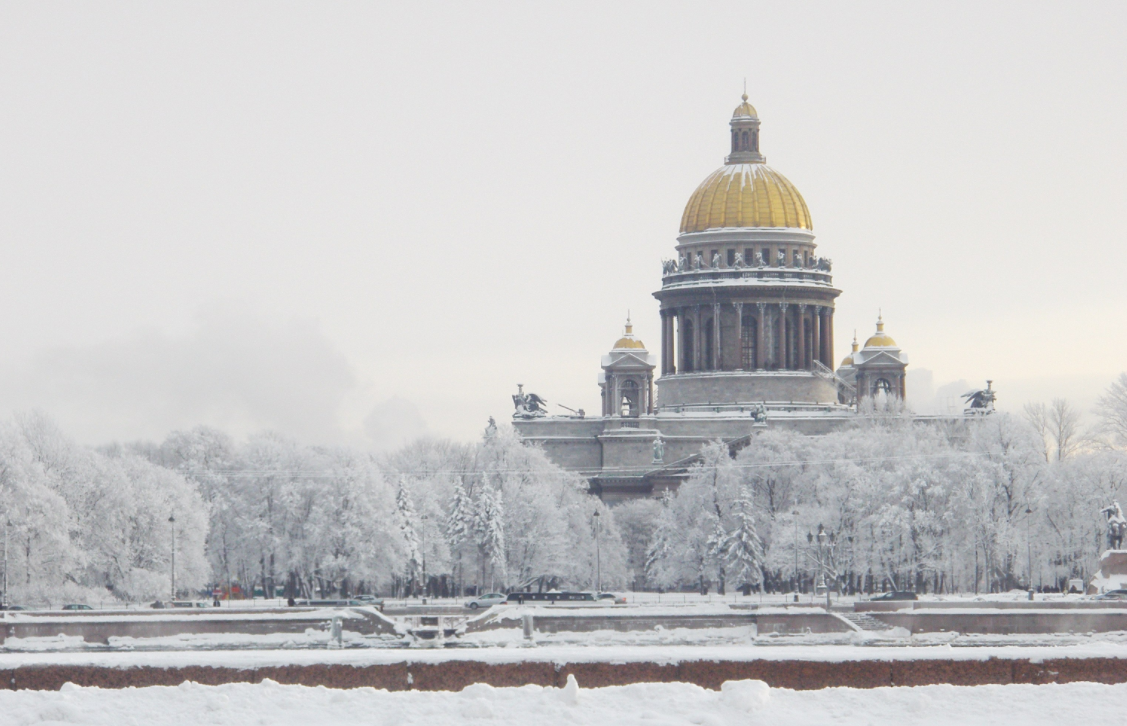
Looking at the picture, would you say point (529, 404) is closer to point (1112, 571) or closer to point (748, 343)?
point (748, 343)

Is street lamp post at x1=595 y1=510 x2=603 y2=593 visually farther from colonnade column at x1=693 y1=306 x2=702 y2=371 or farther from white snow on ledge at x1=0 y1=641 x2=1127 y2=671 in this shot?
white snow on ledge at x1=0 y1=641 x2=1127 y2=671

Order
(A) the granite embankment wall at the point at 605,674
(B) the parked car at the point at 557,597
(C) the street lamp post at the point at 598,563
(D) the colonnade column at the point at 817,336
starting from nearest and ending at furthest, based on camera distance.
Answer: (A) the granite embankment wall at the point at 605,674 → (B) the parked car at the point at 557,597 → (C) the street lamp post at the point at 598,563 → (D) the colonnade column at the point at 817,336

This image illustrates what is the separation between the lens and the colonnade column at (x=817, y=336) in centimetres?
13600

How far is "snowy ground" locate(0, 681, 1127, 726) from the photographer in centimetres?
3544

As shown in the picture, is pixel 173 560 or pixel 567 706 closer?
pixel 567 706

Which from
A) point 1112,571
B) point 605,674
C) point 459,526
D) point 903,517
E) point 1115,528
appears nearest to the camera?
point 605,674

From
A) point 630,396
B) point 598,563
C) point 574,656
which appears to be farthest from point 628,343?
point 574,656

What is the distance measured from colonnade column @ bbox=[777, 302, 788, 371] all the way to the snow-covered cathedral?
0.28 ft

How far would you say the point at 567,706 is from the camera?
36.0 metres

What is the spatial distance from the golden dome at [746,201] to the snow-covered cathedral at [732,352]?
94 mm

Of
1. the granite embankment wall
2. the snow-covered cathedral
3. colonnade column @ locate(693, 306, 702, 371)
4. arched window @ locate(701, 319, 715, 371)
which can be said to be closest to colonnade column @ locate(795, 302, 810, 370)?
the snow-covered cathedral

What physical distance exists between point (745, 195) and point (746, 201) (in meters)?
0.43

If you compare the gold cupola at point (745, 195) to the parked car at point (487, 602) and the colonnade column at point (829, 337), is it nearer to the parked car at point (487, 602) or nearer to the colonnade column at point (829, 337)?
the colonnade column at point (829, 337)

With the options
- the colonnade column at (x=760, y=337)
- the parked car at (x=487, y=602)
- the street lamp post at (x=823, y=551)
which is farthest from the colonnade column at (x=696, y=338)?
the parked car at (x=487, y=602)
